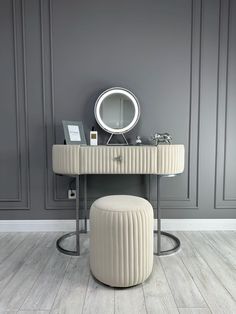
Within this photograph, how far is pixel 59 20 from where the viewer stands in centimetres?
201

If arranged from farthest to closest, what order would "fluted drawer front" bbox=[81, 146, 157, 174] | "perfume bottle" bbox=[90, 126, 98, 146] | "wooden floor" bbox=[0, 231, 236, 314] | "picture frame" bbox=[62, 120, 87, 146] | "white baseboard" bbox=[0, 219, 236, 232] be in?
"white baseboard" bbox=[0, 219, 236, 232] < "perfume bottle" bbox=[90, 126, 98, 146] < "picture frame" bbox=[62, 120, 87, 146] < "fluted drawer front" bbox=[81, 146, 157, 174] < "wooden floor" bbox=[0, 231, 236, 314]

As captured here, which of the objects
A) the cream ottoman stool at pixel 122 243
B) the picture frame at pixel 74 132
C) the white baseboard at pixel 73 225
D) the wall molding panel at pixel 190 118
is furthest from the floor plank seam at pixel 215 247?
the picture frame at pixel 74 132

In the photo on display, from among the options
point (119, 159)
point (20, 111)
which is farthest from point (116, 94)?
point (20, 111)

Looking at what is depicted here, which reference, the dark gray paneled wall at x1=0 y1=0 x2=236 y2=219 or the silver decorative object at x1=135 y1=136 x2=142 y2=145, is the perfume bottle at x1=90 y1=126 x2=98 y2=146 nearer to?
the dark gray paneled wall at x1=0 y1=0 x2=236 y2=219

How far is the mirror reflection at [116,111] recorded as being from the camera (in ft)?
6.60

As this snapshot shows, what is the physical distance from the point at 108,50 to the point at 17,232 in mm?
1807

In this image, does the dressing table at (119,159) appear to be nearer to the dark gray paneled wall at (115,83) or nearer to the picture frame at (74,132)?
the picture frame at (74,132)

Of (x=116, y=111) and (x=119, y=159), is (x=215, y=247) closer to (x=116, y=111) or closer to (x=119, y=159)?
Result: (x=119, y=159)

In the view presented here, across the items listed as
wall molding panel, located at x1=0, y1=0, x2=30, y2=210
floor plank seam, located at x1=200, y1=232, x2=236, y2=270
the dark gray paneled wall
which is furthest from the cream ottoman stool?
wall molding panel, located at x1=0, y1=0, x2=30, y2=210

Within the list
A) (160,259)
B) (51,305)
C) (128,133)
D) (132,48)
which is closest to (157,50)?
(132,48)

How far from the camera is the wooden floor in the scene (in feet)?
3.83

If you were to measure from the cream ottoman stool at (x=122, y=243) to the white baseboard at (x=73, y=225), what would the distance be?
851 millimetres

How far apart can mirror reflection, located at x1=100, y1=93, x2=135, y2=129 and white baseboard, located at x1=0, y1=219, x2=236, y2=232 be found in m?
0.94

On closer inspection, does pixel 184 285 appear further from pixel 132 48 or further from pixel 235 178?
pixel 132 48
